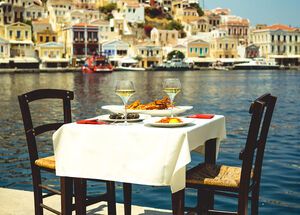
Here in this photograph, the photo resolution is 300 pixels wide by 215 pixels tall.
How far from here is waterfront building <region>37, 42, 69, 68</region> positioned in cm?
8212

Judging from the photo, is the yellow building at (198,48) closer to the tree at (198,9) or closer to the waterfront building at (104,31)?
the waterfront building at (104,31)

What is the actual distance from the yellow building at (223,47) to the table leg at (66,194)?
94.3 m

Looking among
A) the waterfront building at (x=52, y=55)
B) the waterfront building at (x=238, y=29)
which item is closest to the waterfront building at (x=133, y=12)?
the waterfront building at (x=238, y=29)

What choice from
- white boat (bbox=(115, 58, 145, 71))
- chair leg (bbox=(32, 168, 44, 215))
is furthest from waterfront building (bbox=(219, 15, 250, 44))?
chair leg (bbox=(32, 168, 44, 215))

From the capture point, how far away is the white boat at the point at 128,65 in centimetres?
8522

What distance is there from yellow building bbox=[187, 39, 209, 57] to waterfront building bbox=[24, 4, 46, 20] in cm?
2666

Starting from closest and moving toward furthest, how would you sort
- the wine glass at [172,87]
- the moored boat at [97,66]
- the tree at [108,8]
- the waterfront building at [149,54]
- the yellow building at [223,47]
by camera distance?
the wine glass at [172,87], the moored boat at [97,66], the waterfront building at [149,54], the yellow building at [223,47], the tree at [108,8]

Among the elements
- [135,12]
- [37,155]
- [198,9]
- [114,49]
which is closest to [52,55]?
[114,49]

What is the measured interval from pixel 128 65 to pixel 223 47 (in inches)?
748

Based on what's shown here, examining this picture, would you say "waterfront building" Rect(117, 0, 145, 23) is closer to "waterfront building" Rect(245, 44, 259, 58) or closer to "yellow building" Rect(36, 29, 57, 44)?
"yellow building" Rect(36, 29, 57, 44)

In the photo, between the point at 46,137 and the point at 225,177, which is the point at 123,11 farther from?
the point at 225,177

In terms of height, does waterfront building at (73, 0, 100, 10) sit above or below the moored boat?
above

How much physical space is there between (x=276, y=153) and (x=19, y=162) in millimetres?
4635

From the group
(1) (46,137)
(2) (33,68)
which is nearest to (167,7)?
(2) (33,68)
